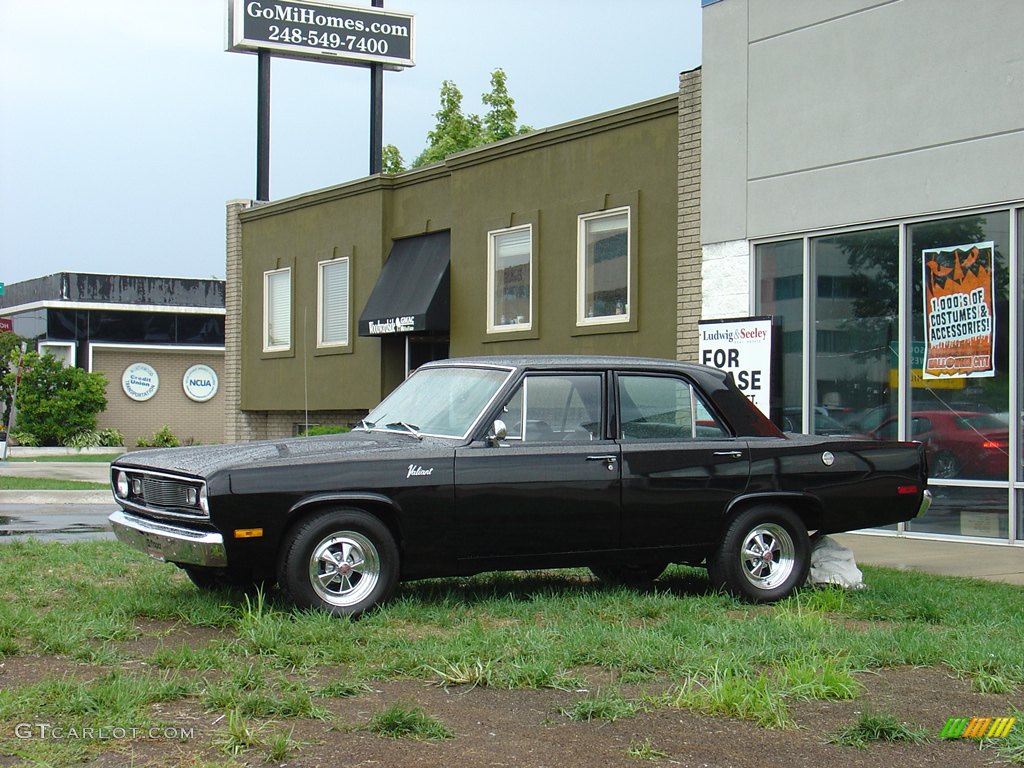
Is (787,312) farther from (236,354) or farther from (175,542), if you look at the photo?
(236,354)

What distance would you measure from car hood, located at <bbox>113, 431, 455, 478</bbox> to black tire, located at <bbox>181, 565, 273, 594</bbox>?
0.68 m

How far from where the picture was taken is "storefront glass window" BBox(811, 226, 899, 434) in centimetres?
1357

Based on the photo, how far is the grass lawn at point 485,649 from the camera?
5.33 m

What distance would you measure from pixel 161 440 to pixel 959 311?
28.0 meters

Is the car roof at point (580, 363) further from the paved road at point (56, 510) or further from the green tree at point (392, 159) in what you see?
the green tree at point (392, 159)

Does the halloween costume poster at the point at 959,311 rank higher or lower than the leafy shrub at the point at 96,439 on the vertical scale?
higher

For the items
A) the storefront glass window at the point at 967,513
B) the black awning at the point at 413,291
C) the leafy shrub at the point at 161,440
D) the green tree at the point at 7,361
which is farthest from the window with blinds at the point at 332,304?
the green tree at the point at 7,361

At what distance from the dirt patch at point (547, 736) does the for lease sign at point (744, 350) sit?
869 centimetres

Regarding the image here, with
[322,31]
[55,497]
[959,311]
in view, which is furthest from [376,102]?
[959,311]

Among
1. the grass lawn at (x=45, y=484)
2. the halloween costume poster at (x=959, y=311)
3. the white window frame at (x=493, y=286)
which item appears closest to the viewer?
the halloween costume poster at (x=959, y=311)

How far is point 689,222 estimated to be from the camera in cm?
1583

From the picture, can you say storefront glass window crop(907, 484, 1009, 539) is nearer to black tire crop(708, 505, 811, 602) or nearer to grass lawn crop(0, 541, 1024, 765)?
grass lawn crop(0, 541, 1024, 765)

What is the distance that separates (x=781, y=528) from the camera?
339 inches

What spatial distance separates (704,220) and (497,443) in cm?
841
